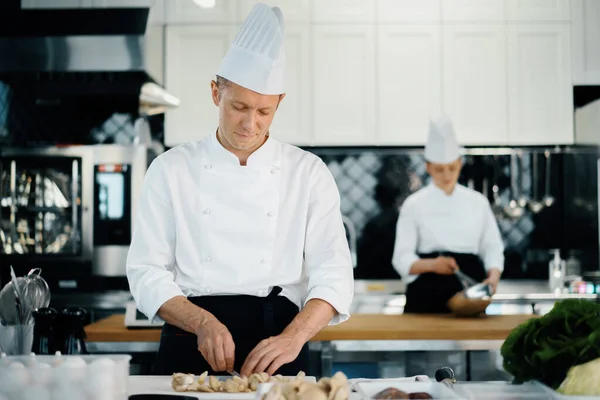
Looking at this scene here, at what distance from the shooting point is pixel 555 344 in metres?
1.26

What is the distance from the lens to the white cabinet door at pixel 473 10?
449cm

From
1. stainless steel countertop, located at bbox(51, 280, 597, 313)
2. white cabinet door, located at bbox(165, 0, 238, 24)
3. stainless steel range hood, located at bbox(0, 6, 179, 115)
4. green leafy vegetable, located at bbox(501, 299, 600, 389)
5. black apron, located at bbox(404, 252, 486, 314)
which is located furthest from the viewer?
white cabinet door, located at bbox(165, 0, 238, 24)

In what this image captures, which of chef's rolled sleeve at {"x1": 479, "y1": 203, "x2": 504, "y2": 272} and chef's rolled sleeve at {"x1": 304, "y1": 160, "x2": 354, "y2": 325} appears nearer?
chef's rolled sleeve at {"x1": 304, "y1": 160, "x2": 354, "y2": 325}

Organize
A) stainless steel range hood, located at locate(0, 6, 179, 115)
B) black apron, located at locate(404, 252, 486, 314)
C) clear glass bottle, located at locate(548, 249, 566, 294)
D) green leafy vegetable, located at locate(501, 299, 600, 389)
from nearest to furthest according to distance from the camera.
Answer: green leafy vegetable, located at locate(501, 299, 600, 389) → black apron, located at locate(404, 252, 486, 314) → stainless steel range hood, located at locate(0, 6, 179, 115) → clear glass bottle, located at locate(548, 249, 566, 294)

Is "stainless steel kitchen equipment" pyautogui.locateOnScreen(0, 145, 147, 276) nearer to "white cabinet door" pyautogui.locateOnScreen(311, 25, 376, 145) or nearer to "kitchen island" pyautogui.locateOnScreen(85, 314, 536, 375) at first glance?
"white cabinet door" pyautogui.locateOnScreen(311, 25, 376, 145)

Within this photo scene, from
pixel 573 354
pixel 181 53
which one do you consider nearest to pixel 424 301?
pixel 181 53

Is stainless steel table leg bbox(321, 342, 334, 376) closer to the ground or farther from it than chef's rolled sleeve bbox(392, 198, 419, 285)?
closer to the ground

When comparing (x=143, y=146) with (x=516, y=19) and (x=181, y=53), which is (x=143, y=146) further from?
(x=516, y=19)

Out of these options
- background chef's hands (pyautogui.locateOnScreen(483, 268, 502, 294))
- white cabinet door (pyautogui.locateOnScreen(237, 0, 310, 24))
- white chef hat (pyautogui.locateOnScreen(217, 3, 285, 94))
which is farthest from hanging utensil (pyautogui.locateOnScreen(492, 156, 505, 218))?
white chef hat (pyautogui.locateOnScreen(217, 3, 285, 94))

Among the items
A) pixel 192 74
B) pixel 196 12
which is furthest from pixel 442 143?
pixel 196 12

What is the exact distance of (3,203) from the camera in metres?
4.16

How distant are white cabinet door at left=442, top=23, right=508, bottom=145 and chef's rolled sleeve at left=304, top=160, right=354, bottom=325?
2.71m

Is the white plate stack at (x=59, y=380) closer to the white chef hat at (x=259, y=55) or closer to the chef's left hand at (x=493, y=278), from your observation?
the white chef hat at (x=259, y=55)

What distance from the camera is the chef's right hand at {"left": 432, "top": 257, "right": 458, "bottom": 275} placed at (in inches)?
143
